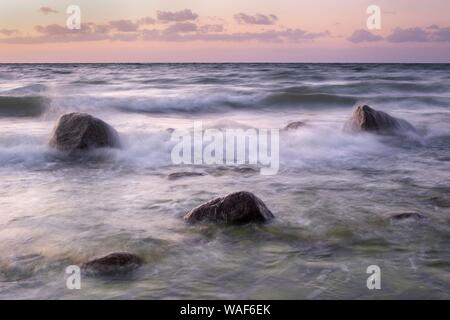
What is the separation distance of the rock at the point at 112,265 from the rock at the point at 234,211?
0.96 metres

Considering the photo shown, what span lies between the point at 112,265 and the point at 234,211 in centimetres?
125

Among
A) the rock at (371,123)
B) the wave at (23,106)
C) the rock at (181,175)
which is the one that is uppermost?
the wave at (23,106)

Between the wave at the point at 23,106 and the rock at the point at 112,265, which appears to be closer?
the rock at the point at 112,265

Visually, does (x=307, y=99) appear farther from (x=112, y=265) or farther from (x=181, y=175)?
(x=112, y=265)

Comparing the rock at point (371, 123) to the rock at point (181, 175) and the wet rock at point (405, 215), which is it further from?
the wet rock at point (405, 215)

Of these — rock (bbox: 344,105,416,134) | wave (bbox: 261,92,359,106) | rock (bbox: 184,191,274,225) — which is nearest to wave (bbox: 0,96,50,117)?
wave (bbox: 261,92,359,106)

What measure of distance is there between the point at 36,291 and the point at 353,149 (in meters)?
6.39

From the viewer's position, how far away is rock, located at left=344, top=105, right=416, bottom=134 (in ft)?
31.6

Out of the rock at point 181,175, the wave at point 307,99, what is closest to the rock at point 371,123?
the rock at point 181,175

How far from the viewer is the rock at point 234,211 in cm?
441

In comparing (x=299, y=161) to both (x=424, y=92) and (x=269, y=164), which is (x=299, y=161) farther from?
(x=424, y=92)

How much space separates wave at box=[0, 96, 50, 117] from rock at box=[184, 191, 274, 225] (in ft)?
36.3

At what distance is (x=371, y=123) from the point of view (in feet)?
31.7

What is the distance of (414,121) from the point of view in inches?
500
